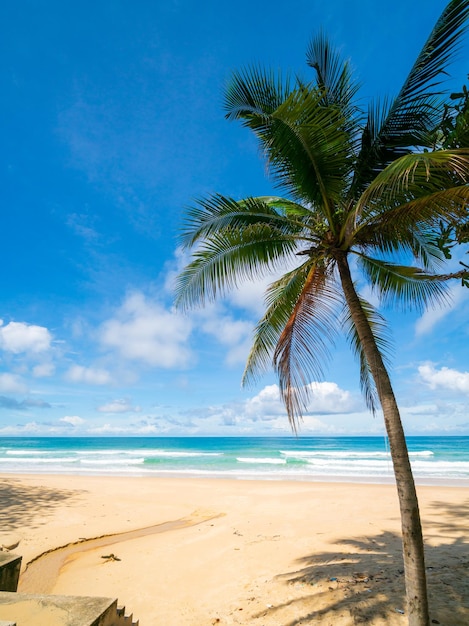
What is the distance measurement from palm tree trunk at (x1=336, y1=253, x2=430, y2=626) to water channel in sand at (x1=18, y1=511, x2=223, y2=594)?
480 centimetres

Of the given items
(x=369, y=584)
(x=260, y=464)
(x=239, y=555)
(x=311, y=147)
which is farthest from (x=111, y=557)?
(x=260, y=464)

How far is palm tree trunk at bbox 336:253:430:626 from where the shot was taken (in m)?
3.09

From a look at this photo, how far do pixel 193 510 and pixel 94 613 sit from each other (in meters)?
9.51

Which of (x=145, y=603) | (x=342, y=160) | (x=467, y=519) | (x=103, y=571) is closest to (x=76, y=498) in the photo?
(x=103, y=571)

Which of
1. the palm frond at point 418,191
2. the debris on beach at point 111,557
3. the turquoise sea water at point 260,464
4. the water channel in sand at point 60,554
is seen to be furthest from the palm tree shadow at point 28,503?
the turquoise sea water at point 260,464

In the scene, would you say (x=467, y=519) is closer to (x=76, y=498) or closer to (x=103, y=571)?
(x=103, y=571)

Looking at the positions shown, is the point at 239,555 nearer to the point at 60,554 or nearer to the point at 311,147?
the point at 60,554

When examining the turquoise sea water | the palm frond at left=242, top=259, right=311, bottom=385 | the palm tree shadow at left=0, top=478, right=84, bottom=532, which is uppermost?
the palm frond at left=242, top=259, right=311, bottom=385

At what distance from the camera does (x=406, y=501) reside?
326cm

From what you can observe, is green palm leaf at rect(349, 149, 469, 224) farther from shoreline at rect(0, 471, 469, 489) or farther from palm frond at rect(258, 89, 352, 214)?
shoreline at rect(0, 471, 469, 489)

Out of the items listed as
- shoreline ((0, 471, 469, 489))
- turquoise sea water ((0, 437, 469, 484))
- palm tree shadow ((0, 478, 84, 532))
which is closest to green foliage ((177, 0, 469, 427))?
palm tree shadow ((0, 478, 84, 532))

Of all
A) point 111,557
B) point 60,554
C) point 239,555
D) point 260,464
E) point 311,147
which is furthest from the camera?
point 260,464

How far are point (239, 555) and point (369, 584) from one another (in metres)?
2.62

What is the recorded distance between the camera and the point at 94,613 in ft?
7.49
